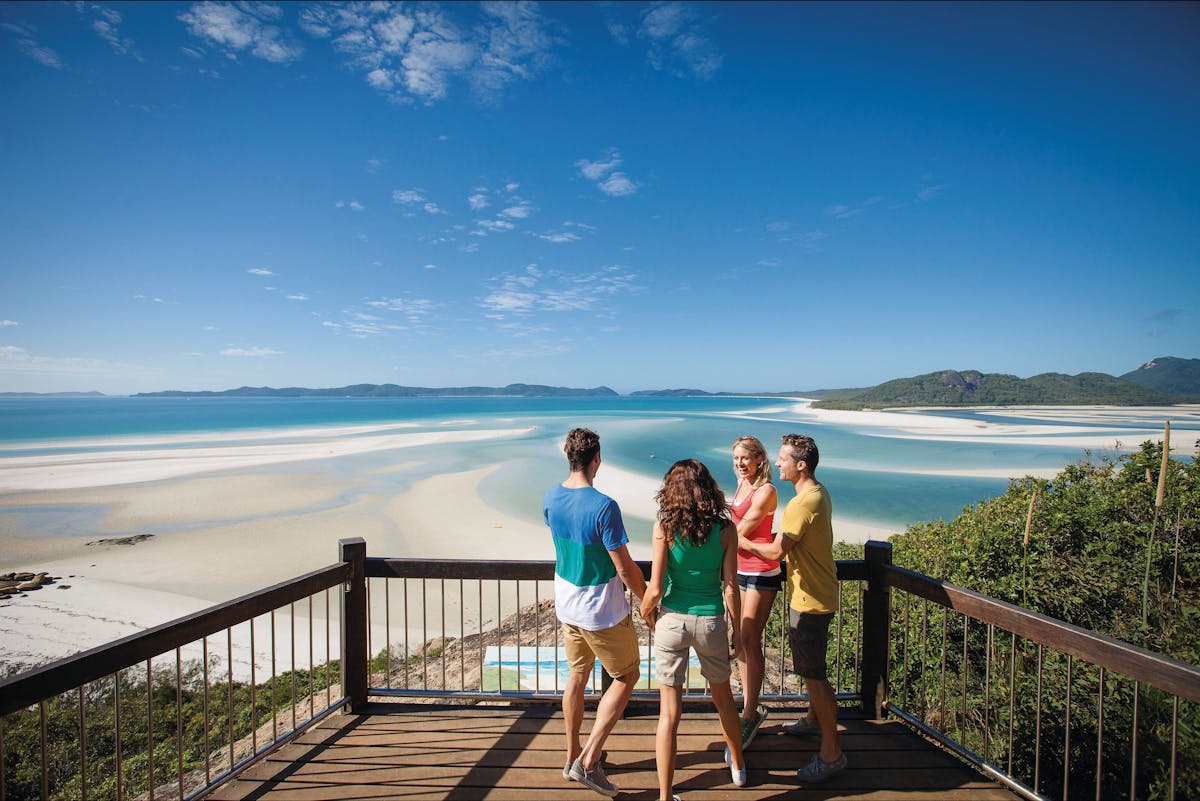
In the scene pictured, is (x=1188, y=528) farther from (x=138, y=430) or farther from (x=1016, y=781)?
(x=138, y=430)

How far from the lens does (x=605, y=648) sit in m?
2.89

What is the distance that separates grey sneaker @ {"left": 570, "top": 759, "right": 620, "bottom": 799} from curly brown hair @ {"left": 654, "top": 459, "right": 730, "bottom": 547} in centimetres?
137

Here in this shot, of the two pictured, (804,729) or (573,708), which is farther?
(804,729)

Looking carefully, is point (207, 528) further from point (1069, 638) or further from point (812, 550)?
point (1069, 638)

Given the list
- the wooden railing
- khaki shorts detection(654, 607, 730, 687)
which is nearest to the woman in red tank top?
the wooden railing

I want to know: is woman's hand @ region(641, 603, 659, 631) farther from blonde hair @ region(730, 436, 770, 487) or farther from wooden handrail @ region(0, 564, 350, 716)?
wooden handrail @ region(0, 564, 350, 716)

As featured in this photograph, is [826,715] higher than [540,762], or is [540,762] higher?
[826,715]

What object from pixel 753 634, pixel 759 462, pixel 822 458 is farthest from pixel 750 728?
pixel 822 458

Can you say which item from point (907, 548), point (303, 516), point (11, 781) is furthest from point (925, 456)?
point (11, 781)

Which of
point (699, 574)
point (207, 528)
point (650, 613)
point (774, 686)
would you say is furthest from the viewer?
point (207, 528)

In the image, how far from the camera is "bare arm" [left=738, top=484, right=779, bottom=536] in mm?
3189

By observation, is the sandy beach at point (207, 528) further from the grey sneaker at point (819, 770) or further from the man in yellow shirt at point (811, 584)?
the grey sneaker at point (819, 770)

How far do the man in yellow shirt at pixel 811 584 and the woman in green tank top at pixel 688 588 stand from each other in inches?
17.9

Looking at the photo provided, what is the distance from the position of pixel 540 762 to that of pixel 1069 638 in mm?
2941
